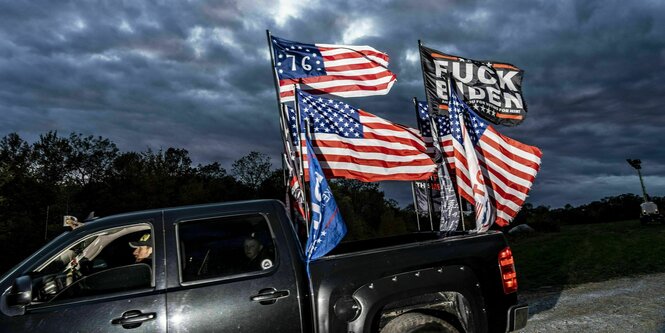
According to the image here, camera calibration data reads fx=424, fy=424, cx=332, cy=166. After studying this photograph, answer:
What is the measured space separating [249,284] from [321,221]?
Result: 1.25 meters

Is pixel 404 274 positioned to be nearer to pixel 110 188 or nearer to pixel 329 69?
pixel 329 69

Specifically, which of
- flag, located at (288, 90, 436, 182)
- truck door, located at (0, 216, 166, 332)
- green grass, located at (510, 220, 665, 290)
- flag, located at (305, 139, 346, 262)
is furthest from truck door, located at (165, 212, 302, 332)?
green grass, located at (510, 220, 665, 290)

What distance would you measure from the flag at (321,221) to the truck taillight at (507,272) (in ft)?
5.17

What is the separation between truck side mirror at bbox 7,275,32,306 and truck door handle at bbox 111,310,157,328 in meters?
0.60

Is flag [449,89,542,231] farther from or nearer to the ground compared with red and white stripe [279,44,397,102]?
nearer to the ground

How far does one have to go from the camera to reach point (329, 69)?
822cm

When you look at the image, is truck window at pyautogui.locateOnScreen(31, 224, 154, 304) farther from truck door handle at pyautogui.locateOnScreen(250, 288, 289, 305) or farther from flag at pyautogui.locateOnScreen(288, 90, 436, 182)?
flag at pyautogui.locateOnScreen(288, 90, 436, 182)

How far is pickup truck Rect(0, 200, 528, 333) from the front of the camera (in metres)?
3.26

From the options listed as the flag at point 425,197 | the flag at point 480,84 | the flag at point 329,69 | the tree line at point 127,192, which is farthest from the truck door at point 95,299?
the tree line at point 127,192

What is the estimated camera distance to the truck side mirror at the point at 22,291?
3020 mm

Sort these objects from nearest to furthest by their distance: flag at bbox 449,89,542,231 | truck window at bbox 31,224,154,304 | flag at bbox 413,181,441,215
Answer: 1. truck window at bbox 31,224,154,304
2. flag at bbox 449,89,542,231
3. flag at bbox 413,181,441,215

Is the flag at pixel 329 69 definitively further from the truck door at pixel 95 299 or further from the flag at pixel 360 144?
the truck door at pixel 95 299

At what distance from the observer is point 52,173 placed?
59656 millimetres

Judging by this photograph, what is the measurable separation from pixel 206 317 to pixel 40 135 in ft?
231
